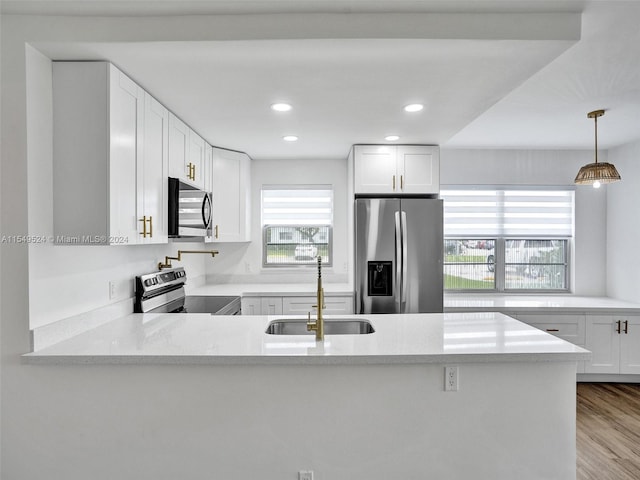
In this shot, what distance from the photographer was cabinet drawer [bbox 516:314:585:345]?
3707mm

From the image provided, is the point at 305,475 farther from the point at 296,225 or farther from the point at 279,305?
the point at 296,225

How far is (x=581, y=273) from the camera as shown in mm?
4316

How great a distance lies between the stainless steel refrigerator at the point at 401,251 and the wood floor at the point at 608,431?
139 centimetres

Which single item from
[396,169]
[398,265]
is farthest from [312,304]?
[396,169]

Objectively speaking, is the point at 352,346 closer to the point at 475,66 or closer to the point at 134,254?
the point at 475,66

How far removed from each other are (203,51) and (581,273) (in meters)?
4.46

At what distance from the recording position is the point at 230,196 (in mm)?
3906

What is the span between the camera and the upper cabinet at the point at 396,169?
3646 millimetres

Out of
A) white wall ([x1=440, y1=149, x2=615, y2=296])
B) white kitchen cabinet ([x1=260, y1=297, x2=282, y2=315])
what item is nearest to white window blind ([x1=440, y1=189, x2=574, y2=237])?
white wall ([x1=440, y1=149, x2=615, y2=296])

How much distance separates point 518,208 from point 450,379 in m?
3.22

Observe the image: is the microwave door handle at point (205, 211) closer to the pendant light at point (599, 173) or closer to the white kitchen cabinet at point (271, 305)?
the white kitchen cabinet at point (271, 305)

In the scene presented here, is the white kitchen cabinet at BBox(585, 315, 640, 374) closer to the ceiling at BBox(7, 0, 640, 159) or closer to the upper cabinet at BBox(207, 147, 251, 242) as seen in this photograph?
the ceiling at BBox(7, 0, 640, 159)

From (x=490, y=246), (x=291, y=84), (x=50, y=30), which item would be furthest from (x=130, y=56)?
→ (x=490, y=246)

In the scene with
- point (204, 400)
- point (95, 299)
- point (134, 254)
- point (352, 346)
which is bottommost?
point (204, 400)
